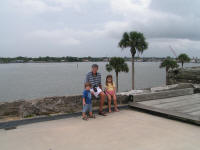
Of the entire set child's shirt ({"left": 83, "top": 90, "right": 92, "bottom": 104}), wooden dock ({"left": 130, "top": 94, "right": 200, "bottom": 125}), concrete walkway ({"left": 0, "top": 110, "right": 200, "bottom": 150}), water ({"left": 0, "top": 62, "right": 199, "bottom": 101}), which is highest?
child's shirt ({"left": 83, "top": 90, "right": 92, "bottom": 104})

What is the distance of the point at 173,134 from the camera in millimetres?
3068

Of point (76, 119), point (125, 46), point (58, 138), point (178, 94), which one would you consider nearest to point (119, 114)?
point (76, 119)

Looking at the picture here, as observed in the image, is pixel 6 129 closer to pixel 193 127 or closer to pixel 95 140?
pixel 95 140

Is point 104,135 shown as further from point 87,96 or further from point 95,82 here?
point 95,82

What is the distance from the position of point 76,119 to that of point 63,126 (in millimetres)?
485

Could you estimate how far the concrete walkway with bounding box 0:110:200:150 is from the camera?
8.59 feet

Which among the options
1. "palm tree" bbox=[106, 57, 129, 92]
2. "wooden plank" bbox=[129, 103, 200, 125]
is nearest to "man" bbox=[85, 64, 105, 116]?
"wooden plank" bbox=[129, 103, 200, 125]

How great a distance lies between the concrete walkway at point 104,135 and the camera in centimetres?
262

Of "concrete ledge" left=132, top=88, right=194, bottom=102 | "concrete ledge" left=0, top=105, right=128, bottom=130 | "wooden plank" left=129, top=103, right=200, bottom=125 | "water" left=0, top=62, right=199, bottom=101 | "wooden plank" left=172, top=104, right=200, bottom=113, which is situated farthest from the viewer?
"water" left=0, top=62, right=199, bottom=101

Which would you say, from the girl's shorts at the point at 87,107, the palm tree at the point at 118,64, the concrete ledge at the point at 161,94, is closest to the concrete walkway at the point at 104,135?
the girl's shorts at the point at 87,107

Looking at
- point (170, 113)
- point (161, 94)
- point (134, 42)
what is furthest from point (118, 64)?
point (170, 113)

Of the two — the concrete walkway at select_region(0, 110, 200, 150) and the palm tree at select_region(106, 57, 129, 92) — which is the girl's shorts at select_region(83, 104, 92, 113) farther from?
the palm tree at select_region(106, 57, 129, 92)

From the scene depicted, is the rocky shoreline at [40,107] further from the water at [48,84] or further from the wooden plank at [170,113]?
the water at [48,84]

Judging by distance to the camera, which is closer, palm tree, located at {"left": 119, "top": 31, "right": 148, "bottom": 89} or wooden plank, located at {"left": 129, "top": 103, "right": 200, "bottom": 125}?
wooden plank, located at {"left": 129, "top": 103, "right": 200, "bottom": 125}
